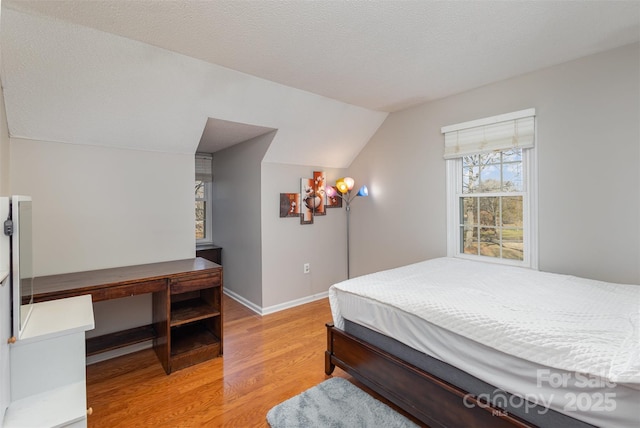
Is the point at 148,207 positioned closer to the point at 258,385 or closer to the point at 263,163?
the point at 263,163

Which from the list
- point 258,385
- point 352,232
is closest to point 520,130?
point 352,232

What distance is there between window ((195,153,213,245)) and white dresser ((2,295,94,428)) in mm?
3166

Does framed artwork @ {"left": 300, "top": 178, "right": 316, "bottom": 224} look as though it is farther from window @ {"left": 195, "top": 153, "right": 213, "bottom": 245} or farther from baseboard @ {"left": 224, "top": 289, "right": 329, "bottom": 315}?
window @ {"left": 195, "top": 153, "right": 213, "bottom": 245}

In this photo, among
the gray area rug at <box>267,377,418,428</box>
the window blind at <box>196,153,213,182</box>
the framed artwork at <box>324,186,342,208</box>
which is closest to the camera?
the gray area rug at <box>267,377,418,428</box>

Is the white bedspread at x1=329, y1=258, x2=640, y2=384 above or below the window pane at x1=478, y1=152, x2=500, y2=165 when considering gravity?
below

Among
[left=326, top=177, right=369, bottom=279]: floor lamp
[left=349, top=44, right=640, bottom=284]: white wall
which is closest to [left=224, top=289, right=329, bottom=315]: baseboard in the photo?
[left=326, top=177, right=369, bottom=279]: floor lamp

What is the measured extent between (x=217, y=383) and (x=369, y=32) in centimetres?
267

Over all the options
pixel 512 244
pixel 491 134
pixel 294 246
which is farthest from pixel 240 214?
pixel 512 244

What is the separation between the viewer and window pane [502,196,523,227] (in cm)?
270

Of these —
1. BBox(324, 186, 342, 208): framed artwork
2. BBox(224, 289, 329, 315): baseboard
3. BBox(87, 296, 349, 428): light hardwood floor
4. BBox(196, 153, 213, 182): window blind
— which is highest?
BBox(196, 153, 213, 182): window blind

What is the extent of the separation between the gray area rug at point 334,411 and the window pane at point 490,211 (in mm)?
1986

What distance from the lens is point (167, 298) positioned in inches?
90.6

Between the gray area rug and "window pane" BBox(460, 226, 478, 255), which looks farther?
"window pane" BBox(460, 226, 478, 255)

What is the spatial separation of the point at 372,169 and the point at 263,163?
143 cm
